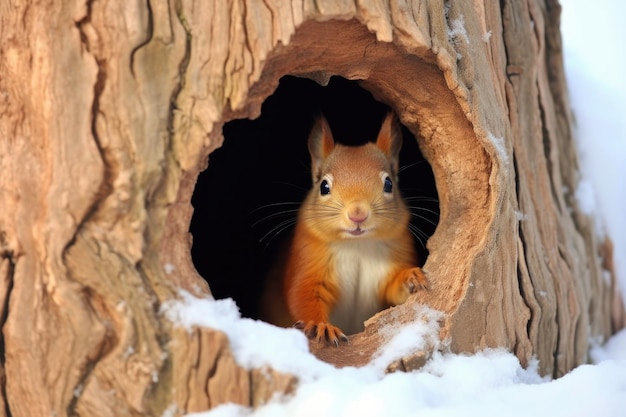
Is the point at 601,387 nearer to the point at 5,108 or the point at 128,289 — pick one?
the point at 128,289

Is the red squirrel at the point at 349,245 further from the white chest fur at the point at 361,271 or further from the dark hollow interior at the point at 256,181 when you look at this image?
the dark hollow interior at the point at 256,181

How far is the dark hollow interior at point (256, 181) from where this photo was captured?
14.2ft

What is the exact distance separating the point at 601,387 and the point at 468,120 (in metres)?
1.03

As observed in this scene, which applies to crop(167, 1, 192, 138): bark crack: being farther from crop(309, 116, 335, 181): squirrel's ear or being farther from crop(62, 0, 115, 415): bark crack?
crop(309, 116, 335, 181): squirrel's ear

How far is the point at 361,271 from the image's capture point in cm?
350

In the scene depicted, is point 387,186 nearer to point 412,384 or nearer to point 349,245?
point 349,245

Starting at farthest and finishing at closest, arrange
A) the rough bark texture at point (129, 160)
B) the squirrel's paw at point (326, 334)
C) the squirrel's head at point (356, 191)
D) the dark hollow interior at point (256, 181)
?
the dark hollow interior at point (256, 181) < the squirrel's head at point (356, 191) < the squirrel's paw at point (326, 334) < the rough bark texture at point (129, 160)

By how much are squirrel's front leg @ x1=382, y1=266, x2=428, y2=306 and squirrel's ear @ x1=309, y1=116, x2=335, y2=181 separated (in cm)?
70

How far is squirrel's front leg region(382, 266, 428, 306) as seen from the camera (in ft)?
9.52

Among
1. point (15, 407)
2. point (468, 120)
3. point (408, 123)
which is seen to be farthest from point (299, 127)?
point (15, 407)

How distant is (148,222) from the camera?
2.22 m

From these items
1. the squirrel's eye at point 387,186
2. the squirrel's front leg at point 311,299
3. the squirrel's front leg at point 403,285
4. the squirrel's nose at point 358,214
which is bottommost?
the squirrel's front leg at point 311,299

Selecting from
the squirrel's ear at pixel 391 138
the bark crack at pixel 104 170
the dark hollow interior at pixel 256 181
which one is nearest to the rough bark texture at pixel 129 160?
the bark crack at pixel 104 170

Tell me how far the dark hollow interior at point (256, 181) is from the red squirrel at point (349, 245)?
25.6 inches
